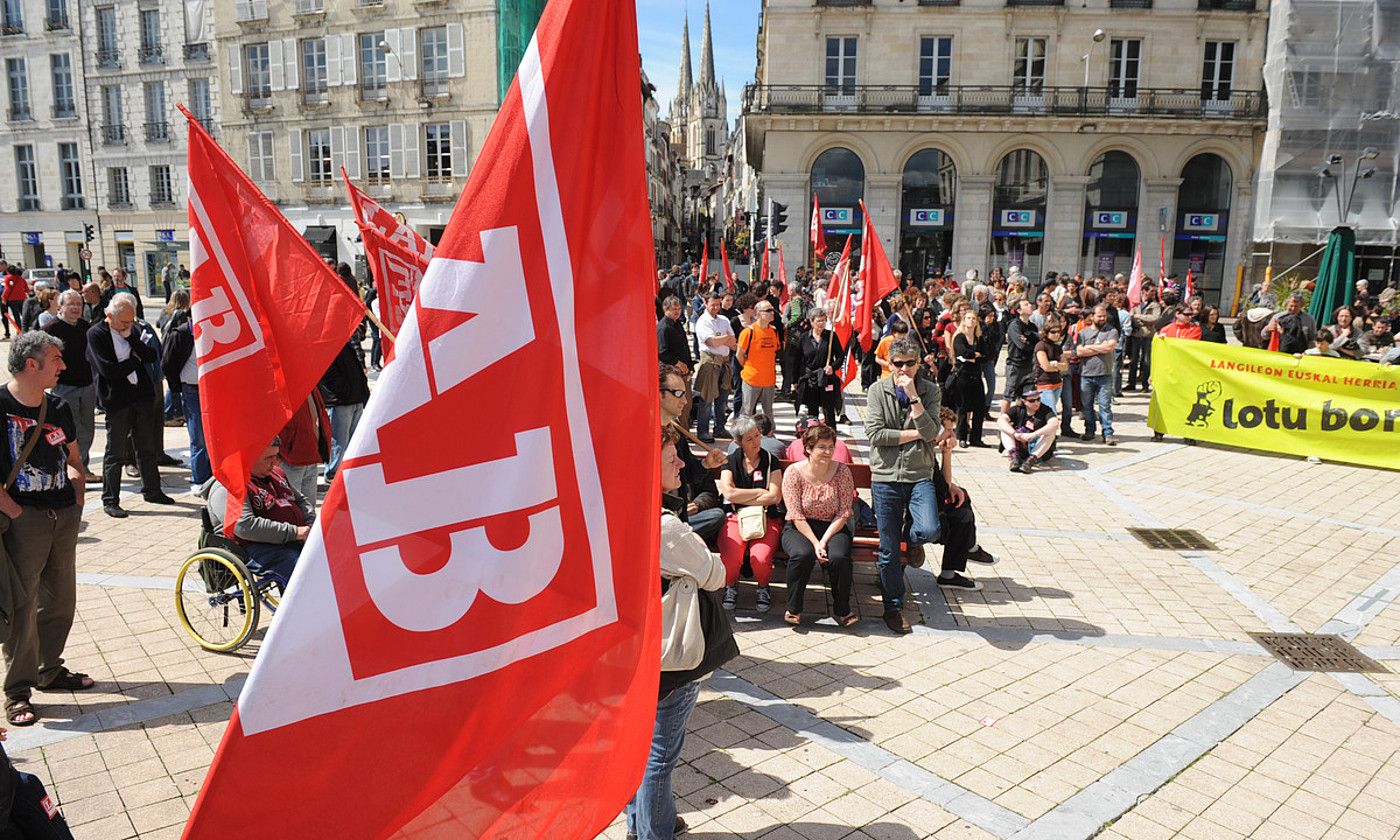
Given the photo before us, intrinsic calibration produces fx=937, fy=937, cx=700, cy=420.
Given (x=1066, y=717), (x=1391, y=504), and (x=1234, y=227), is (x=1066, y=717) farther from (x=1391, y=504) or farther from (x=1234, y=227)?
(x=1234, y=227)

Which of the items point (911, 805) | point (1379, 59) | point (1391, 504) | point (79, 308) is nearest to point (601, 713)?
point (911, 805)

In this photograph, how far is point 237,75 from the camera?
130 feet

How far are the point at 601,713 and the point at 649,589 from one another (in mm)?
323

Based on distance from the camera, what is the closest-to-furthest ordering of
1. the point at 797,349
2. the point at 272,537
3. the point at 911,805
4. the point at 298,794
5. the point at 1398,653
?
1. the point at 298,794
2. the point at 911,805
3. the point at 272,537
4. the point at 1398,653
5. the point at 797,349

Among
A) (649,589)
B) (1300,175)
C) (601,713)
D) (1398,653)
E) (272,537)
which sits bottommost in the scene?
(1398,653)

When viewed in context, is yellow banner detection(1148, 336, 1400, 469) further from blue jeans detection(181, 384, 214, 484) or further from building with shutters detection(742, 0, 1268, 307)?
building with shutters detection(742, 0, 1268, 307)

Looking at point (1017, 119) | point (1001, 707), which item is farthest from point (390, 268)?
point (1017, 119)

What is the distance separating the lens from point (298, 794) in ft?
6.01

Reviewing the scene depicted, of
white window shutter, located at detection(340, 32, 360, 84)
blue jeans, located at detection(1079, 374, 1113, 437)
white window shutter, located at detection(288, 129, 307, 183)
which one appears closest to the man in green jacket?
blue jeans, located at detection(1079, 374, 1113, 437)

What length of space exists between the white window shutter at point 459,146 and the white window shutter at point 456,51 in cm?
184

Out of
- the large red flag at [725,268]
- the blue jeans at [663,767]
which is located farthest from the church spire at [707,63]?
the blue jeans at [663,767]

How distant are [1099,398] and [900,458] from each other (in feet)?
25.4

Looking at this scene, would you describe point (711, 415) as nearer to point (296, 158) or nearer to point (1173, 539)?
point (1173, 539)

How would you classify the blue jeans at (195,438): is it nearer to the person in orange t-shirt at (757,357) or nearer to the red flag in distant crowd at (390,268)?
the red flag in distant crowd at (390,268)
